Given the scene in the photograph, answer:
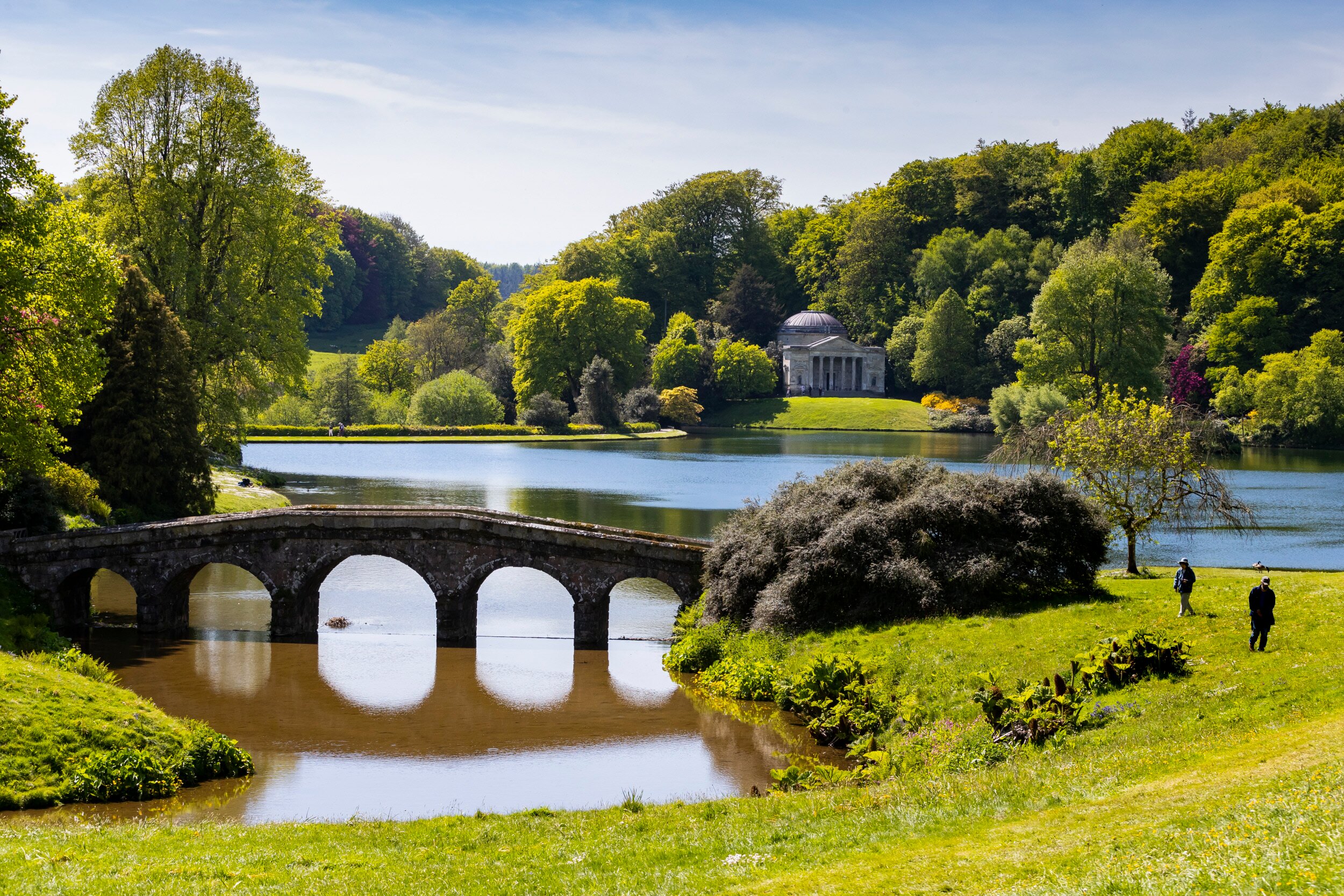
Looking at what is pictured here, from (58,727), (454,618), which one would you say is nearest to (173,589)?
(454,618)

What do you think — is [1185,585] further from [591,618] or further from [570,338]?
[570,338]

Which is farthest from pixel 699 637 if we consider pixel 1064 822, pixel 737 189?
pixel 737 189

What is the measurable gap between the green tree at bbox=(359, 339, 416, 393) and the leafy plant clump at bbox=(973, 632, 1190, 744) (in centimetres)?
9555

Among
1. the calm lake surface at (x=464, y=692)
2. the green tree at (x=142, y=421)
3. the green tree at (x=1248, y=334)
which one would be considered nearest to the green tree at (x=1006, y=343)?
the green tree at (x=1248, y=334)

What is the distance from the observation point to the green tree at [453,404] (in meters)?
102

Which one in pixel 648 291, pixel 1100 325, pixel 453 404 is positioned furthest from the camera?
pixel 648 291

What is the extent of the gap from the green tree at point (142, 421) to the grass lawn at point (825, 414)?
88248mm

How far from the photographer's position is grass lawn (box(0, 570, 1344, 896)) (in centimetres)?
1028

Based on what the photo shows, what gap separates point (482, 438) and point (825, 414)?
41.8 m

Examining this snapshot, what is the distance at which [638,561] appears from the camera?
31.5 meters

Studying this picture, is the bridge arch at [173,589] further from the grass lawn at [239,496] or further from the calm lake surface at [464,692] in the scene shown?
the grass lawn at [239,496]

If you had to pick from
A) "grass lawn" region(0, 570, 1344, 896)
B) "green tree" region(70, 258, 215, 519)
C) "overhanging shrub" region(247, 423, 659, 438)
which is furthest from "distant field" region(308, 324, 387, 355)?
"grass lawn" region(0, 570, 1344, 896)

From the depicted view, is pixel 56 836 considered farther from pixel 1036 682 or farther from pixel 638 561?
pixel 638 561

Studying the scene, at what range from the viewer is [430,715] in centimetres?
2562
